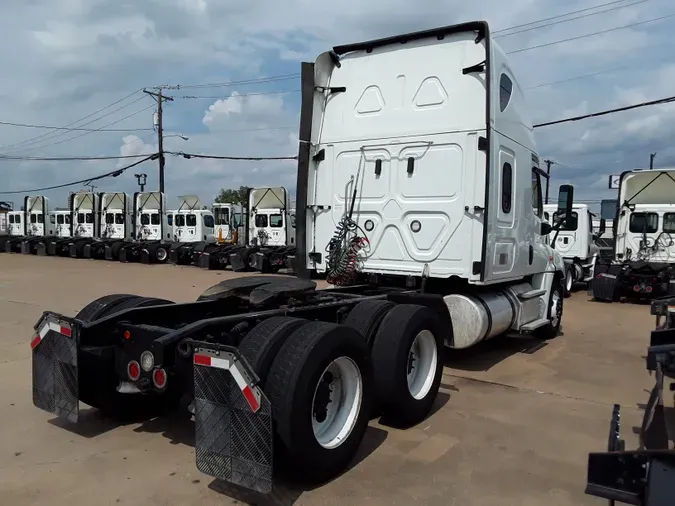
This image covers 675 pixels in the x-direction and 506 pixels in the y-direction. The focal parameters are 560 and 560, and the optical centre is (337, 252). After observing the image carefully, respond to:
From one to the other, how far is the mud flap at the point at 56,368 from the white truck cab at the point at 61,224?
33905 millimetres

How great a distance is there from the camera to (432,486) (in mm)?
3750

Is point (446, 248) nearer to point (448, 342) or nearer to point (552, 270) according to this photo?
point (448, 342)

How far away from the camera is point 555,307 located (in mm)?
9211

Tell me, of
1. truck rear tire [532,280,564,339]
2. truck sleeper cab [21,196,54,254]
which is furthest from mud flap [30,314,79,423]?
truck sleeper cab [21,196,54,254]

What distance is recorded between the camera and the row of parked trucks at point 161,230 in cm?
2495

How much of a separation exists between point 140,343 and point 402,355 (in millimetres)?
2025

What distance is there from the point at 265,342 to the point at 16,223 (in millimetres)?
42559

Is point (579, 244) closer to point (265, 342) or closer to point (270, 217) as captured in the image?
point (270, 217)

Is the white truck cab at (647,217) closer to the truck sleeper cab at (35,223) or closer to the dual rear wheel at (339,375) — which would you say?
the dual rear wheel at (339,375)

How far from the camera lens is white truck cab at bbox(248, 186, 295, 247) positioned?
25.2 m

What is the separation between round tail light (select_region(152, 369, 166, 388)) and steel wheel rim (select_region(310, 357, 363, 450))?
100 centimetres

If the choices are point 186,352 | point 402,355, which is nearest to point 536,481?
point 402,355

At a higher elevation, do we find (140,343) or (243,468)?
(140,343)

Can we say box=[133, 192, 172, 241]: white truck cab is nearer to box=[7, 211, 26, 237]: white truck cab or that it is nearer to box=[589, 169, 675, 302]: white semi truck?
box=[7, 211, 26, 237]: white truck cab
